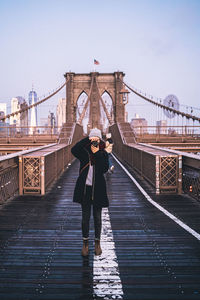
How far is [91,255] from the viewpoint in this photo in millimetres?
4199

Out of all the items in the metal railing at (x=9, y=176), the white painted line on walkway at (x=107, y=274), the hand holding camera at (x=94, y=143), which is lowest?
the white painted line on walkway at (x=107, y=274)

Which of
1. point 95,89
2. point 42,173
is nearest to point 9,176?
point 42,173

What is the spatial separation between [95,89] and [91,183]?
46.8m

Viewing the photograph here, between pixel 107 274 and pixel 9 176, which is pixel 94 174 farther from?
pixel 9 176

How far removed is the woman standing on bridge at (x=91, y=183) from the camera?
417 cm

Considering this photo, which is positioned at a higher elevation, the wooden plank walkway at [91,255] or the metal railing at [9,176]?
the metal railing at [9,176]

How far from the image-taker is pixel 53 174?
11.3 metres

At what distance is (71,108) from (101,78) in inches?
302

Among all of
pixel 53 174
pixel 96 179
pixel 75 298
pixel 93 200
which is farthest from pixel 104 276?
pixel 53 174

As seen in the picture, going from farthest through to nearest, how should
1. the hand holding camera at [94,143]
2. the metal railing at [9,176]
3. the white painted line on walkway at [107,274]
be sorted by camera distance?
the metal railing at [9,176] < the hand holding camera at [94,143] < the white painted line on walkway at [107,274]

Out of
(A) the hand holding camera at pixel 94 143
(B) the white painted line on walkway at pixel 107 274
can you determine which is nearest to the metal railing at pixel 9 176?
(A) the hand holding camera at pixel 94 143

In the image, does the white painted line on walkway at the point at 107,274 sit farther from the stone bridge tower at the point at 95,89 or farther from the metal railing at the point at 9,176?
the stone bridge tower at the point at 95,89

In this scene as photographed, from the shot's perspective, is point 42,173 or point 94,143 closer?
point 94,143

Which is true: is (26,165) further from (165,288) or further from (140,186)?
(165,288)
